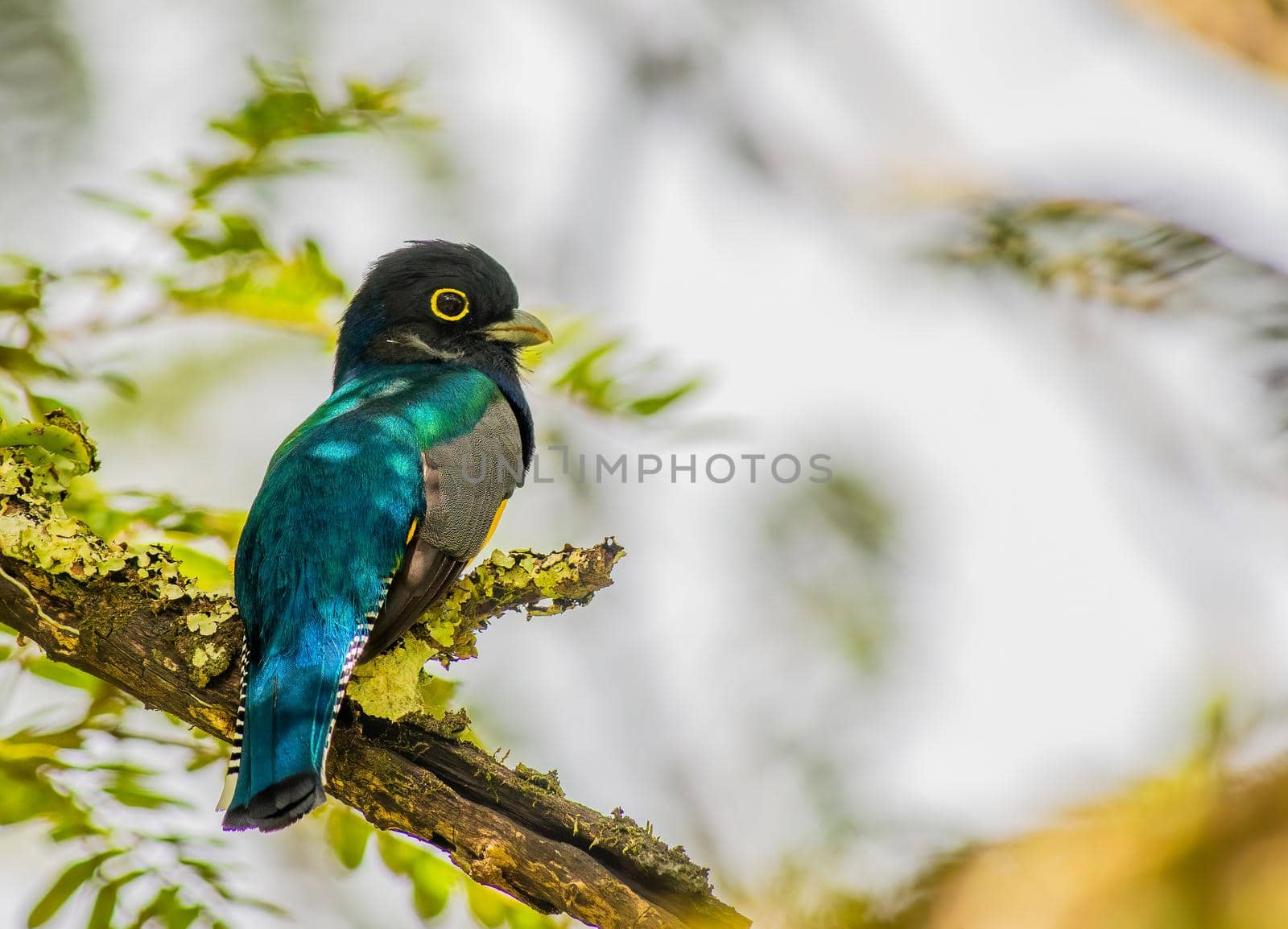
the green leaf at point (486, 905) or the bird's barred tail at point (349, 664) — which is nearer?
the bird's barred tail at point (349, 664)

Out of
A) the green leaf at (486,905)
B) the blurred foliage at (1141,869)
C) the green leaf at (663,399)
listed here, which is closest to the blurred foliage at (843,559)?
the green leaf at (663,399)

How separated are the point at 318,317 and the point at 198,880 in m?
1.82

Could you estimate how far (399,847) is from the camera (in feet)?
11.3

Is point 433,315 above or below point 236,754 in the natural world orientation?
above

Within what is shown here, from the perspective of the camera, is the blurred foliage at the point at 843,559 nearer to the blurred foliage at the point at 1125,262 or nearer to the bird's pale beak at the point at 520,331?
the bird's pale beak at the point at 520,331

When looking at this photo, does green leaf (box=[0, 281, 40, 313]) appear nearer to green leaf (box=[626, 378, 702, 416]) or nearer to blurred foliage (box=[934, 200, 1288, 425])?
green leaf (box=[626, 378, 702, 416])

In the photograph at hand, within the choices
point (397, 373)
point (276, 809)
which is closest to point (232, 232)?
point (397, 373)

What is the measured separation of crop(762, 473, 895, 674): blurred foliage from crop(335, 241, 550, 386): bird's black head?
1.31 m

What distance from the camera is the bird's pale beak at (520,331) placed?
180 inches

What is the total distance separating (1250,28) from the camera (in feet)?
6.37

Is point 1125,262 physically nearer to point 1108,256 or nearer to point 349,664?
point 1108,256

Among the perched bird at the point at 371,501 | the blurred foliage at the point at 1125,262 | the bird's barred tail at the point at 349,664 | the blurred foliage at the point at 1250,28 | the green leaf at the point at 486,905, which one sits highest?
the blurred foliage at the point at 1250,28

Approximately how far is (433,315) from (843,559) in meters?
1.90

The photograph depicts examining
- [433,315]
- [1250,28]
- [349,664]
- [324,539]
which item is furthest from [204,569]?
[1250,28]
